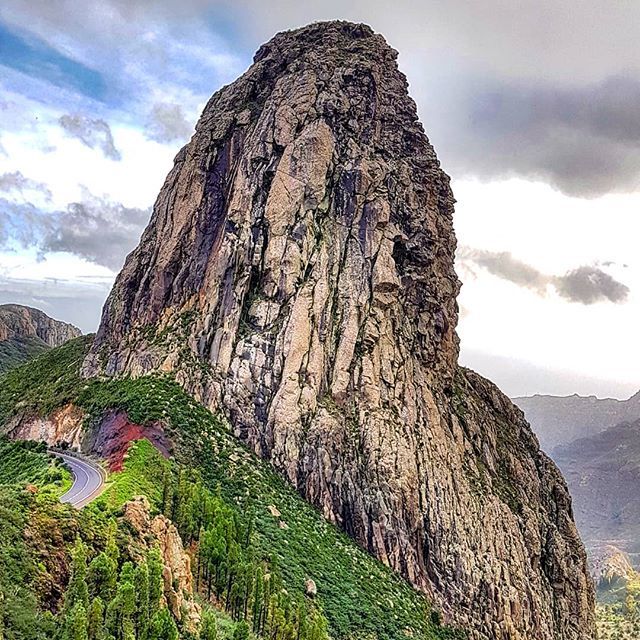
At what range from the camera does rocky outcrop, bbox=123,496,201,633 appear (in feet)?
150

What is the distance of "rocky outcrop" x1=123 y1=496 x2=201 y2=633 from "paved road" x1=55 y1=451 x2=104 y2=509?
7252 mm

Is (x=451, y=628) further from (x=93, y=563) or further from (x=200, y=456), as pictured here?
(x=93, y=563)

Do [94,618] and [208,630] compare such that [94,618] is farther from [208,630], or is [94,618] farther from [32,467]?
[32,467]

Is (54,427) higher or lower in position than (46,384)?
lower

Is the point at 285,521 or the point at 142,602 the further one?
the point at 285,521

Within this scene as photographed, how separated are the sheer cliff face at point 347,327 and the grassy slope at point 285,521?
381 centimetres

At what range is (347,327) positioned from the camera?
99375mm

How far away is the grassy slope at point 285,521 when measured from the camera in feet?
237

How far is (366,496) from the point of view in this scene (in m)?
90.2

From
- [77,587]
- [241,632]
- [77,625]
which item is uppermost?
[77,587]

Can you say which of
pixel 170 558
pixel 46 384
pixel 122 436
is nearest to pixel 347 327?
pixel 122 436

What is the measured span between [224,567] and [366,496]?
34.3 metres

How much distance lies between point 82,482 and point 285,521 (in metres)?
26.0

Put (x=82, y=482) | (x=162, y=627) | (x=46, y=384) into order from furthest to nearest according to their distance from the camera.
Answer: (x=46, y=384), (x=82, y=482), (x=162, y=627)
